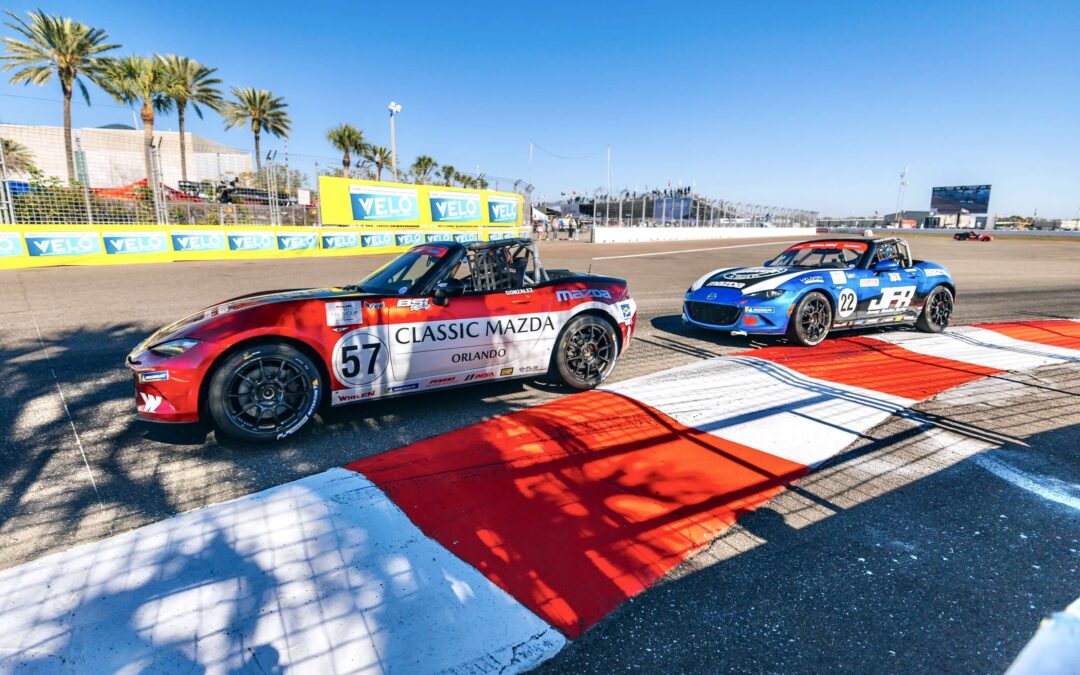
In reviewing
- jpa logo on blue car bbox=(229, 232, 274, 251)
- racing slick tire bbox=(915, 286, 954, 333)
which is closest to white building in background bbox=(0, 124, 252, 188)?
jpa logo on blue car bbox=(229, 232, 274, 251)

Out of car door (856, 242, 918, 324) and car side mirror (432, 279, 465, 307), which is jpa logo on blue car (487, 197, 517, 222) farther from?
car side mirror (432, 279, 465, 307)

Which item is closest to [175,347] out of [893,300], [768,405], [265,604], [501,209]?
[265,604]

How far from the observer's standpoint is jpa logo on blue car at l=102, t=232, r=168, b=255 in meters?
16.6

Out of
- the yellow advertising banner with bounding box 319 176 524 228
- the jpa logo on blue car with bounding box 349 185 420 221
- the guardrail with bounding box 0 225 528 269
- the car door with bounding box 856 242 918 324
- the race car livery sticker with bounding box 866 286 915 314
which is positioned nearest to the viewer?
the car door with bounding box 856 242 918 324

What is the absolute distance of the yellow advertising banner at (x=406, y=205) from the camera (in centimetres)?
2308

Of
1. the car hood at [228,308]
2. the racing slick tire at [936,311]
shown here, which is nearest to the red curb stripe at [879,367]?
the racing slick tire at [936,311]

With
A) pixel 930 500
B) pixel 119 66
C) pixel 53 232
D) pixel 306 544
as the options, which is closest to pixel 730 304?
pixel 930 500

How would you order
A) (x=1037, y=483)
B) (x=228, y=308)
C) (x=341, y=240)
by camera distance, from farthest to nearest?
1. (x=341, y=240)
2. (x=228, y=308)
3. (x=1037, y=483)

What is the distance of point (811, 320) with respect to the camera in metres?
7.09

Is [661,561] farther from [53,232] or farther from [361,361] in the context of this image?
[53,232]

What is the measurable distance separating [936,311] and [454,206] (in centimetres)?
2254

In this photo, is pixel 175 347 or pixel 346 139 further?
pixel 346 139

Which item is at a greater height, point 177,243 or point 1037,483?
point 177,243

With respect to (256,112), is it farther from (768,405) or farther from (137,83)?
(768,405)
